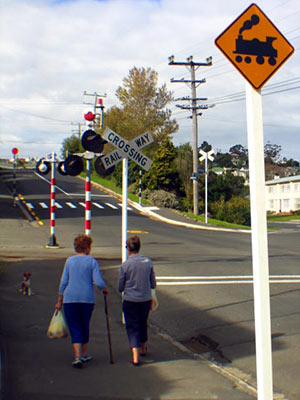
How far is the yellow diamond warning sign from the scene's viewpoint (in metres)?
3.85

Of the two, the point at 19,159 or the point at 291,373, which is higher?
the point at 19,159

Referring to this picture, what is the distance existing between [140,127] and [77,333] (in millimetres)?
49653

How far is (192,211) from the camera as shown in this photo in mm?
41000

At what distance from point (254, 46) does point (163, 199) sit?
34.5 m

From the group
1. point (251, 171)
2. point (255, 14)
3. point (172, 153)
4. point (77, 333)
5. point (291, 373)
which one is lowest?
point (291, 373)

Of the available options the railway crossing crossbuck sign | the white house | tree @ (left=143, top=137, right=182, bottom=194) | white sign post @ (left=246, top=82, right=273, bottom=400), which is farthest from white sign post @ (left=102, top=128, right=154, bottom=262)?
the white house

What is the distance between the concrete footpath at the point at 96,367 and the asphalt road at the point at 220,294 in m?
0.53

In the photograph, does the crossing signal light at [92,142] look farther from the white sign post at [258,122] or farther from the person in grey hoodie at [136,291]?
the white sign post at [258,122]

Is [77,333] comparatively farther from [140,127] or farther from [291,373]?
[140,127]

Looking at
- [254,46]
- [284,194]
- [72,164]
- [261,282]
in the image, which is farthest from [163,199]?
[284,194]

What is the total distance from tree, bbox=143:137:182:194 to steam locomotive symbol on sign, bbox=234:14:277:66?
3758 cm

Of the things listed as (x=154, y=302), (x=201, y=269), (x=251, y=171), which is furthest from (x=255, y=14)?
(x=201, y=269)

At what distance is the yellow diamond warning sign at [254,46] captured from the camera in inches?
152

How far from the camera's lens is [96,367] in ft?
19.5
